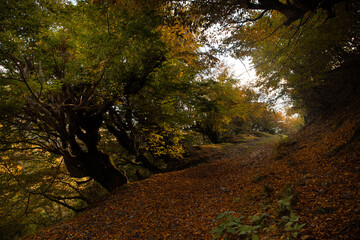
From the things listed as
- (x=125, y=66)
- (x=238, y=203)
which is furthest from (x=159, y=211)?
(x=125, y=66)

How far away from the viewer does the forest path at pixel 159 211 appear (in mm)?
3924

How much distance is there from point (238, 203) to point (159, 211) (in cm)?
222

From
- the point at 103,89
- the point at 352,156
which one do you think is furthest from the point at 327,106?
the point at 103,89

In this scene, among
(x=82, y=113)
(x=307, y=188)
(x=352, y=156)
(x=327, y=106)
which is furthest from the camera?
(x=327, y=106)

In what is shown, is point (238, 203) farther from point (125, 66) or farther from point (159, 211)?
point (125, 66)

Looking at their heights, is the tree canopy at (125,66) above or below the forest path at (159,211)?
above

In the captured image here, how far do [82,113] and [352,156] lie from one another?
8.62 m

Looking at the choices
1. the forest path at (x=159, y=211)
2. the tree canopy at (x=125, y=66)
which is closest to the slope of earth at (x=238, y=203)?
the forest path at (x=159, y=211)

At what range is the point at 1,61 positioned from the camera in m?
4.36

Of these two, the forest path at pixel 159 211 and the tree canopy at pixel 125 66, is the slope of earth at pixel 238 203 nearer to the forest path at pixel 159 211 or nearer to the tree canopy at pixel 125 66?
the forest path at pixel 159 211

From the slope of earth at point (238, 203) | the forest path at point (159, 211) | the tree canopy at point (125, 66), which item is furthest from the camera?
the tree canopy at point (125, 66)

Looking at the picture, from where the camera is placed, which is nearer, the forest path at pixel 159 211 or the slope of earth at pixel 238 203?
the slope of earth at pixel 238 203

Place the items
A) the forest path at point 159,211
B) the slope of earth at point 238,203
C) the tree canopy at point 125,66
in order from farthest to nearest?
the tree canopy at point 125,66, the forest path at point 159,211, the slope of earth at point 238,203

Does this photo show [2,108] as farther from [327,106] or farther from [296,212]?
[327,106]
